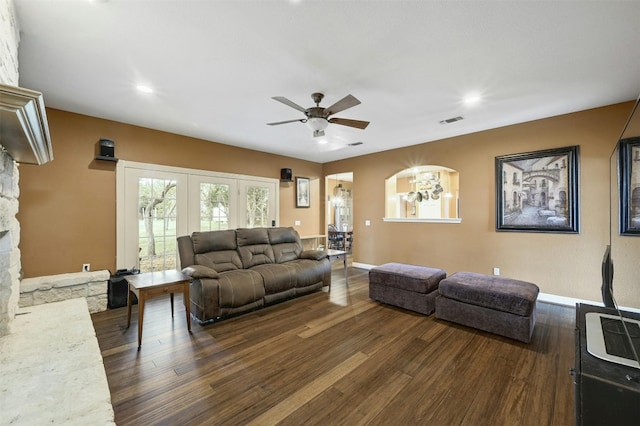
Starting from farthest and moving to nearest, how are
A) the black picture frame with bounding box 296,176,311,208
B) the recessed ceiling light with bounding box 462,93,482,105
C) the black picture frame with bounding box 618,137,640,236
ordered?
the black picture frame with bounding box 296,176,311,208 < the recessed ceiling light with bounding box 462,93,482,105 < the black picture frame with bounding box 618,137,640,236

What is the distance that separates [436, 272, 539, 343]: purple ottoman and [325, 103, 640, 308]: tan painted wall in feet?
4.06

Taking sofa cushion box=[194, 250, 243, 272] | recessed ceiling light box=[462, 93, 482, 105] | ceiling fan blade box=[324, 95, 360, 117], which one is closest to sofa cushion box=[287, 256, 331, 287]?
sofa cushion box=[194, 250, 243, 272]

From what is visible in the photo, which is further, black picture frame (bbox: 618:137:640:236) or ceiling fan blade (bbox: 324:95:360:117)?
ceiling fan blade (bbox: 324:95:360:117)

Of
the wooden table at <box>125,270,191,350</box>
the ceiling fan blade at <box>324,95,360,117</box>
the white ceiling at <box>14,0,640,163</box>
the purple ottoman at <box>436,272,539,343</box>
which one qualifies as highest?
the white ceiling at <box>14,0,640,163</box>

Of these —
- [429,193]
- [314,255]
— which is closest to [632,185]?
[314,255]

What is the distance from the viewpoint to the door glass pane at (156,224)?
418 centimetres

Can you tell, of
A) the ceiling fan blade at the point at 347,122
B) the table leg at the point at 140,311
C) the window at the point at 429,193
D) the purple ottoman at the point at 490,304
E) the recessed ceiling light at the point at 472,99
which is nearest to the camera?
the table leg at the point at 140,311

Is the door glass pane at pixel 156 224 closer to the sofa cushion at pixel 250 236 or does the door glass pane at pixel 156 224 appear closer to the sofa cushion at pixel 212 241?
the sofa cushion at pixel 212 241

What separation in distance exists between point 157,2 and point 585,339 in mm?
3238

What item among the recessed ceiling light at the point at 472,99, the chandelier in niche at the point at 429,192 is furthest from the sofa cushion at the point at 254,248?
the chandelier in niche at the point at 429,192

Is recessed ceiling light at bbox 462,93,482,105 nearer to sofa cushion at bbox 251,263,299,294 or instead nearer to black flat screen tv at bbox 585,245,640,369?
black flat screen tv at bbox 585,245,640,369

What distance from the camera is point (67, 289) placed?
3.24 meters

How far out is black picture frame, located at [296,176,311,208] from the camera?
6453 millimetres

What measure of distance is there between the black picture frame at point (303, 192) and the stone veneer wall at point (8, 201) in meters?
4.81
